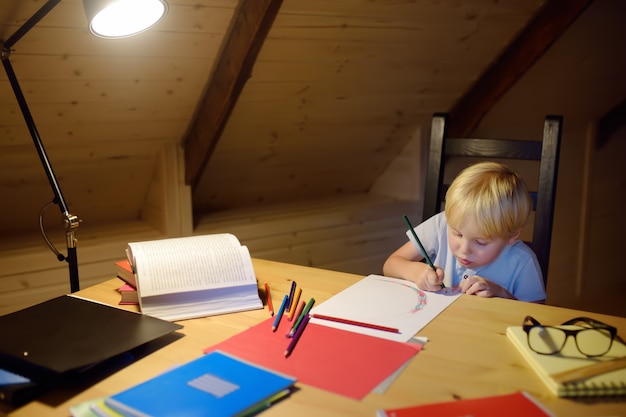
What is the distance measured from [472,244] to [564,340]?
409mm

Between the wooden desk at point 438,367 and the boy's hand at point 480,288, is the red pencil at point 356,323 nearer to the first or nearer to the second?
the wooden desk at point 438,367

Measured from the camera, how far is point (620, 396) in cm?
93

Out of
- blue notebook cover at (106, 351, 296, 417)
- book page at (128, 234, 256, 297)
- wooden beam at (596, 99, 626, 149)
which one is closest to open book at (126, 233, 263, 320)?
book page at (128, 234, 256, 297)

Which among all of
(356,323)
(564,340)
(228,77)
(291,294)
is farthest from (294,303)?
(228,77)

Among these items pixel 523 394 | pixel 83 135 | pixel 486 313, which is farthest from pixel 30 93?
A: pixel 523 394

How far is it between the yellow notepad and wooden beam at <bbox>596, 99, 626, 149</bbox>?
2.90m

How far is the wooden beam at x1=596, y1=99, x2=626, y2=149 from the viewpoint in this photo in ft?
11.9

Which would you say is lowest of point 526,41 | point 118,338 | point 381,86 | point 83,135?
point 118,338

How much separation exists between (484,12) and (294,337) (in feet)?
A: 6.47

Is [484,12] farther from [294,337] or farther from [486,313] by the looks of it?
[294,337]

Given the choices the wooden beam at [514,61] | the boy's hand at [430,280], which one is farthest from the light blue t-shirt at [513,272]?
the wooden beam at [514,61]

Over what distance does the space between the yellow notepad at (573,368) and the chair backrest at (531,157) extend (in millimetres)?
601

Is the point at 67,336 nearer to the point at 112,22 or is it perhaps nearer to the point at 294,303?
the point at 294,303

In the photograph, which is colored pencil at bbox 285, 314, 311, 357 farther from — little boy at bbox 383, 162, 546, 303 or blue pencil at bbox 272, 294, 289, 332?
little boy at bbox 383, 162, 546, 303
